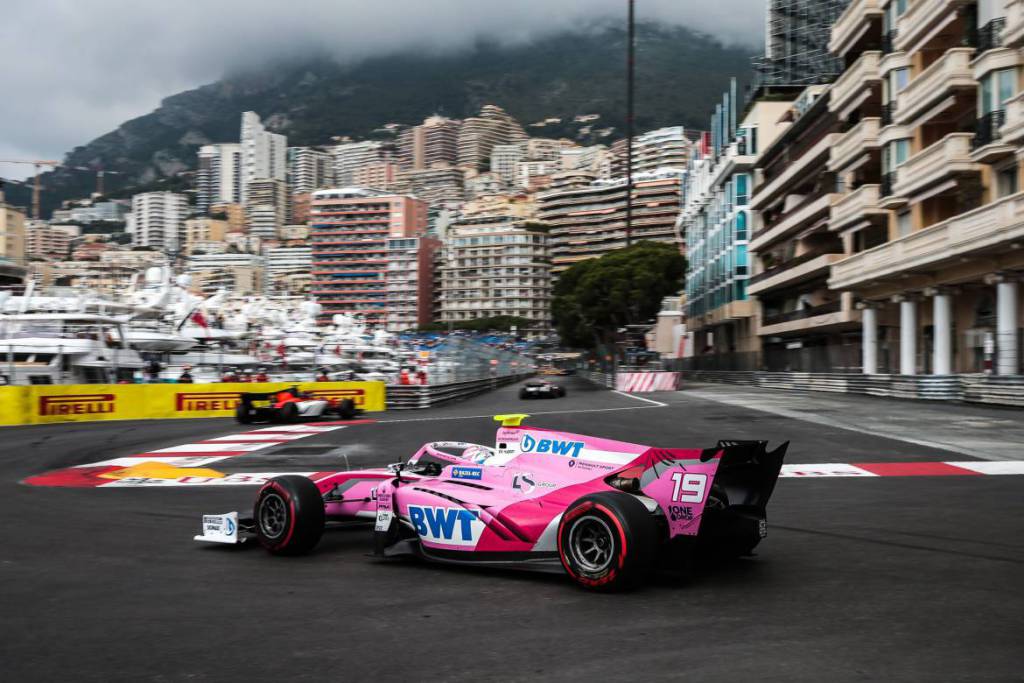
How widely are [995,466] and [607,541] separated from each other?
9.48 m

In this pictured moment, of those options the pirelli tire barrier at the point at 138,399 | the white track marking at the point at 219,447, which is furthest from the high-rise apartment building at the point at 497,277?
the white track marking at the point at 219,447

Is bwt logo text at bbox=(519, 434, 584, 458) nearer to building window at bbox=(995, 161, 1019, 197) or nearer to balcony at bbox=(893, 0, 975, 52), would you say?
building window at bbox=(995, 161, 1019, 197)

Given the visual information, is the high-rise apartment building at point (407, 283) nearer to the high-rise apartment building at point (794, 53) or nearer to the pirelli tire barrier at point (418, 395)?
the high-rise apartment building at point (794, 53)

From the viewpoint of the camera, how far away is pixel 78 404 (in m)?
25.7

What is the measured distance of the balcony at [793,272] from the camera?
5174 centimetres

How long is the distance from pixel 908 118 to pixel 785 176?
23.7 meters

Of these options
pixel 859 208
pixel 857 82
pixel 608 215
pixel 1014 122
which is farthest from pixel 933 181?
pixel 608 215

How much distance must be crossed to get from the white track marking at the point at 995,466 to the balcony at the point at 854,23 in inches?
1336

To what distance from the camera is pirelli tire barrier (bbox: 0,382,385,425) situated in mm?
24219

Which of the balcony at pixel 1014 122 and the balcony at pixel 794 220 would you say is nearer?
the balcony at pixel 1014 122

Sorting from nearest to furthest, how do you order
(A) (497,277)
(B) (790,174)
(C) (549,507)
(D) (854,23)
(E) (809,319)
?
(C) (549,507), (D) (854,23), (E) (809,319), (B) (790,174), (A) (497,277)

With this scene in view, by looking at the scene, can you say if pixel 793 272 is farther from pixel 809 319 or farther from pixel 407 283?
pixel 407 283

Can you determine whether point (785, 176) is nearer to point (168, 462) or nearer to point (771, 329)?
point (771, 329)

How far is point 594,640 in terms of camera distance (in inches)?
180
